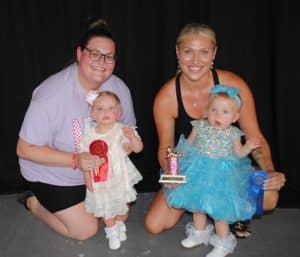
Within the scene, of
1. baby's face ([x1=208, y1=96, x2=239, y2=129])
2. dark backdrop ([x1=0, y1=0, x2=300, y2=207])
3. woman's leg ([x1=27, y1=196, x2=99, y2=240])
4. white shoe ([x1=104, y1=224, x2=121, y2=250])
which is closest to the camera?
baby's face ([x1=208, y1=96, x2=239, y2=129])

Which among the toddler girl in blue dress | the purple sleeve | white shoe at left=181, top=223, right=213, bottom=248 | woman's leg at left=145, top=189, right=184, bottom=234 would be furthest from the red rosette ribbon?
white shoe at left=181, top=223, right=213, bottom=248

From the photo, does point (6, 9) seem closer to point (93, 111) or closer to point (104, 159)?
point (93, 111)

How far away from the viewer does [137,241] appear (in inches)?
108

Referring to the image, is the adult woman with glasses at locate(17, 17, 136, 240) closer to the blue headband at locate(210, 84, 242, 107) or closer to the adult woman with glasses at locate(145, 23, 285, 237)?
the adult woman with glasses at locate(145, 23, 285, 237)

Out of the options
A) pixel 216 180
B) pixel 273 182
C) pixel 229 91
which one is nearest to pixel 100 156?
pixel 216 180

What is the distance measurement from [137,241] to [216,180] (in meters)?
0.70

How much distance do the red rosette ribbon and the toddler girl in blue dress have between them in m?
0.41

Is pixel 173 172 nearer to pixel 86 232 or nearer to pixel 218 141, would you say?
pixel 218 141

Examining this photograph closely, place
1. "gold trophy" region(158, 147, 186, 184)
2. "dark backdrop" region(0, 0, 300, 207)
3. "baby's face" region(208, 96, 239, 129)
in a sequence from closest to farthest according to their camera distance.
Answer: "baby's face" region(208, 96, 239, 129), "gold trophy" region(158, 147, 186, 184), "dark backdrop" region(0, 0, 300, 207)

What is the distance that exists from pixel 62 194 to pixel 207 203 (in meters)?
0.93

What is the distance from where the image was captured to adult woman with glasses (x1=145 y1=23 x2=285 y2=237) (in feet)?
8.05

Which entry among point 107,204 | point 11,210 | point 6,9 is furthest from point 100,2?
point 11,210

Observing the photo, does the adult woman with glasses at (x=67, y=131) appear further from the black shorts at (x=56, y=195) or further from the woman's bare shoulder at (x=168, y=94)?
the woman's bare shoulder at (x=168, y=94)

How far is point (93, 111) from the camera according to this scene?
7.94ft
